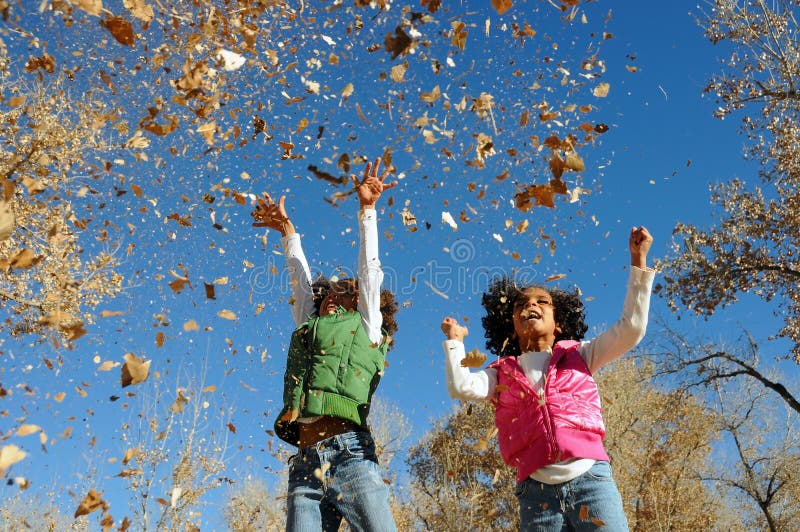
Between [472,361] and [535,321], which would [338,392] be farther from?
[535,321]

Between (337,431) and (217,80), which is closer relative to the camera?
(337,431)

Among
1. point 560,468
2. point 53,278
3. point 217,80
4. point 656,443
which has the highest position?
point 53,278

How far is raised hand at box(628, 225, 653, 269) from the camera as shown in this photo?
323 centimetres

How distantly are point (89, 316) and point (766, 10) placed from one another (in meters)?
12.8

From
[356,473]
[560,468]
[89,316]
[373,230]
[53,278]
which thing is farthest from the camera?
[89,316]

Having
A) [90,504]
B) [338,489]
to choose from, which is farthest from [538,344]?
[90,504]

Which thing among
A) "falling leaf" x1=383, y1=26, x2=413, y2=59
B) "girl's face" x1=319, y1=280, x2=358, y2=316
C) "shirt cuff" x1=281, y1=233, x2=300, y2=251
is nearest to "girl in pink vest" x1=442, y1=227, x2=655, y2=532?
"girl's face" x1=319, y1=280, x2=358, y2=316

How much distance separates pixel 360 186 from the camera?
394 cm

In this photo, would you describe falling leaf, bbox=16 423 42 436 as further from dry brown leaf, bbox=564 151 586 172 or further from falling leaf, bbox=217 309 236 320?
dry brown leaf, bbox=564 151 586 172

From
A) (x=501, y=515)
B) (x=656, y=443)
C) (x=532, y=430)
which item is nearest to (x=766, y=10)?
(x=532, y=430)

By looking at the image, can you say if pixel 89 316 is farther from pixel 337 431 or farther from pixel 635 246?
pixel 635 246

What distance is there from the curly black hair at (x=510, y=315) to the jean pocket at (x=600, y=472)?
3.92 feet

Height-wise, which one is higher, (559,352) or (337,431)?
(559,352)

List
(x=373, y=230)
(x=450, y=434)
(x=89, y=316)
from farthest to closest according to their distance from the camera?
(x=450, y=434)
(x=89, y=316)
(x=373, y=230)
